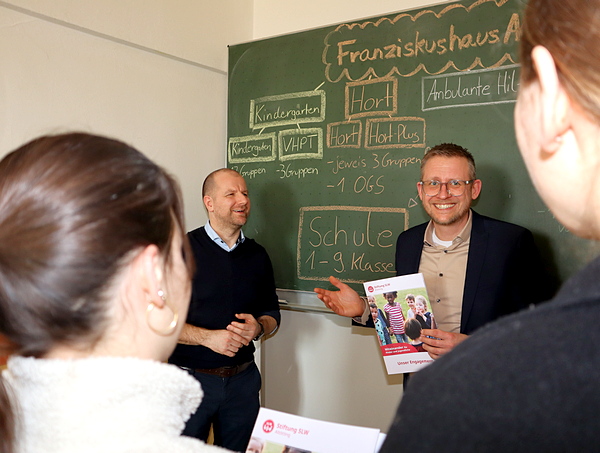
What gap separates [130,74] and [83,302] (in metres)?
2.83

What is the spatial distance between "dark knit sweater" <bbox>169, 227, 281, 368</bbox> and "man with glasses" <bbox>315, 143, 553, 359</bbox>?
0.57 metres

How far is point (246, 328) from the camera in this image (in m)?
2.78

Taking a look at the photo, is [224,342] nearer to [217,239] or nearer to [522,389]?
[217,239]

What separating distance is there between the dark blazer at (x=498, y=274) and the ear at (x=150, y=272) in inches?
75.9

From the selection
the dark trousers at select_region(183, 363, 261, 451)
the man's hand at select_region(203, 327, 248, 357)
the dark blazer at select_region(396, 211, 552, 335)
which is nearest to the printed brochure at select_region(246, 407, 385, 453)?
the dark blazer at select_region(396, 211, 552, 335)

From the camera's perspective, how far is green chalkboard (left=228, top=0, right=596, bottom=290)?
2801mm

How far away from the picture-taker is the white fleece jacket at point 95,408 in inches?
26.4

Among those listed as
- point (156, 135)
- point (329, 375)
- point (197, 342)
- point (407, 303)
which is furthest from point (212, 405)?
point (156, 135)

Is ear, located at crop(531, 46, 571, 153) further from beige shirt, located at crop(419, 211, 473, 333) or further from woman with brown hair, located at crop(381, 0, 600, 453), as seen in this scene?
beige shirt, located at crop(419, 211, 473, 333)

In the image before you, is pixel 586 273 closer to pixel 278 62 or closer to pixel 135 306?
pixel 135 306

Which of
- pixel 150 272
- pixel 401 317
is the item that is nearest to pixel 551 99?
pixel 150 272

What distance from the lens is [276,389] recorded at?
12.3 ft

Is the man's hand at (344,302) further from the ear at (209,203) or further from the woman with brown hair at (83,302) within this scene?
the woman with brown hair at (83,302)

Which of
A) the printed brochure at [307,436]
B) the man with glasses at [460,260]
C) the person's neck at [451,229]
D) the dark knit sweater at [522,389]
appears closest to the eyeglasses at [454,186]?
the man with glasses at [460,260]
